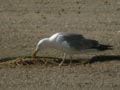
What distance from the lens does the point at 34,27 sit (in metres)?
17.0

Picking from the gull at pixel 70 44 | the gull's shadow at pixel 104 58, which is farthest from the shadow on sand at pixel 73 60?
the gull at pixel 70 44

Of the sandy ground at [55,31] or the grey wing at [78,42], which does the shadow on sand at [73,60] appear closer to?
the sandy ground at [55,31]

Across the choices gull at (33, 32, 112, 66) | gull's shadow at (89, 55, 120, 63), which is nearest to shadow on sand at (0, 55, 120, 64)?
gull's shadow at (89, 55, 120, 63)

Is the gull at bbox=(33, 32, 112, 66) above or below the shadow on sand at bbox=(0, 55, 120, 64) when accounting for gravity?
above

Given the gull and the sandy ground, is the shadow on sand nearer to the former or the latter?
the sandy ground

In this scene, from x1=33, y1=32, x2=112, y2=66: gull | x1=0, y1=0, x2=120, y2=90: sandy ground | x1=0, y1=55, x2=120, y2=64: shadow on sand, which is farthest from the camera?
x1=0, y1=55, x2=120, y2=64: shadow on sand

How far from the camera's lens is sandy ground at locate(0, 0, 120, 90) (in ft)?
35.2

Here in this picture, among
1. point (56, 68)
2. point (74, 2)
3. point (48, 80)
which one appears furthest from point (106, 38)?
point (74, 2)

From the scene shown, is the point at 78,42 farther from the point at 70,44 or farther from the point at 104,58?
the point at 104,58

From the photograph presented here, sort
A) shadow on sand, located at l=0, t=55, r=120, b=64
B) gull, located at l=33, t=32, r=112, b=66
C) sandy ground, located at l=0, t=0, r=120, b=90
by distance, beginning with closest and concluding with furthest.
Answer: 1. sandy ground, located at l=0, t=0, r=120, b=90
2. gull, located at l=33, t=32, r=112, b=66
3. shadow on sand, located at l=0, t=55, r=120, b=64

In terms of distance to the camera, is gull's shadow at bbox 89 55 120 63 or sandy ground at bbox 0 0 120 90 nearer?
sandy ground at bbox 0 0 120 90

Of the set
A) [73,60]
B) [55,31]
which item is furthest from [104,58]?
[55,31]

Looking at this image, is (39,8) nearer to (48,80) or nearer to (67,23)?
(67,23)

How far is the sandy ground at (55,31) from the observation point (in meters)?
10.7
